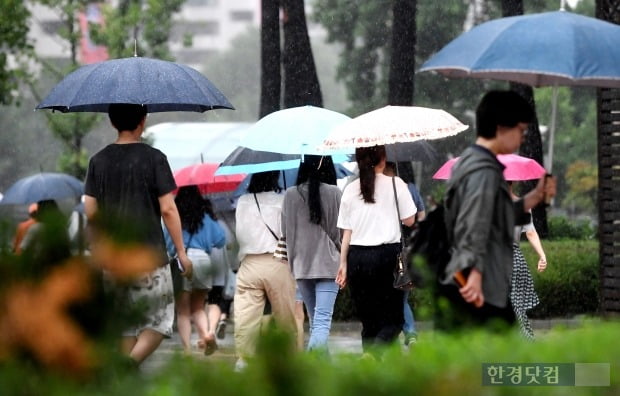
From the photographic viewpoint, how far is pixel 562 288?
56.0 ft

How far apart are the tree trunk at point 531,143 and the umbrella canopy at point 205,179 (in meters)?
6.14

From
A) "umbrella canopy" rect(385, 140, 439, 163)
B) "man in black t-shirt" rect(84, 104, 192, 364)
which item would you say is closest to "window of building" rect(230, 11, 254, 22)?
"umbrella canopy" rect(385, 140, 439, 163)

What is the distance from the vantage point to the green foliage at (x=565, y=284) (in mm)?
16922

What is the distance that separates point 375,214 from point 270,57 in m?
12.6

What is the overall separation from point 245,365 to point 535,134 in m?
19.5

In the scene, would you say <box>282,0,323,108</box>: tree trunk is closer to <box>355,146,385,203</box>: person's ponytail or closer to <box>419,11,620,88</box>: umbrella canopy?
<box>355,146,385,203</box>: person's ponytail

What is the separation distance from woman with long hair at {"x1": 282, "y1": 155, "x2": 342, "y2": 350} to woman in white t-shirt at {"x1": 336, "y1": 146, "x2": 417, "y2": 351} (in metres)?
0.52

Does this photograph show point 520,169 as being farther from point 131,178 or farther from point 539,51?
point 131,178

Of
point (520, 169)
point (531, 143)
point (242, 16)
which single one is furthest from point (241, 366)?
point (242, 16)

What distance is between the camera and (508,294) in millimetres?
6211

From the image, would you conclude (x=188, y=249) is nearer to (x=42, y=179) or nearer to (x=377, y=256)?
(x=377, y=256)

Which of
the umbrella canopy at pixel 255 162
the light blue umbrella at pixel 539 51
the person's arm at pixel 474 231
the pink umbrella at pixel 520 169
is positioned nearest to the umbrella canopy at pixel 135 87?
the umbrella canopy at pixel 255 162

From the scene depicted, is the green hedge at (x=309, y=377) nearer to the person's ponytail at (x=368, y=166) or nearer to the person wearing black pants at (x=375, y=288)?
the person wearing black pants at (x=375, y=288)

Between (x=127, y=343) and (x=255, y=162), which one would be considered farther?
(x=255, y=162)
